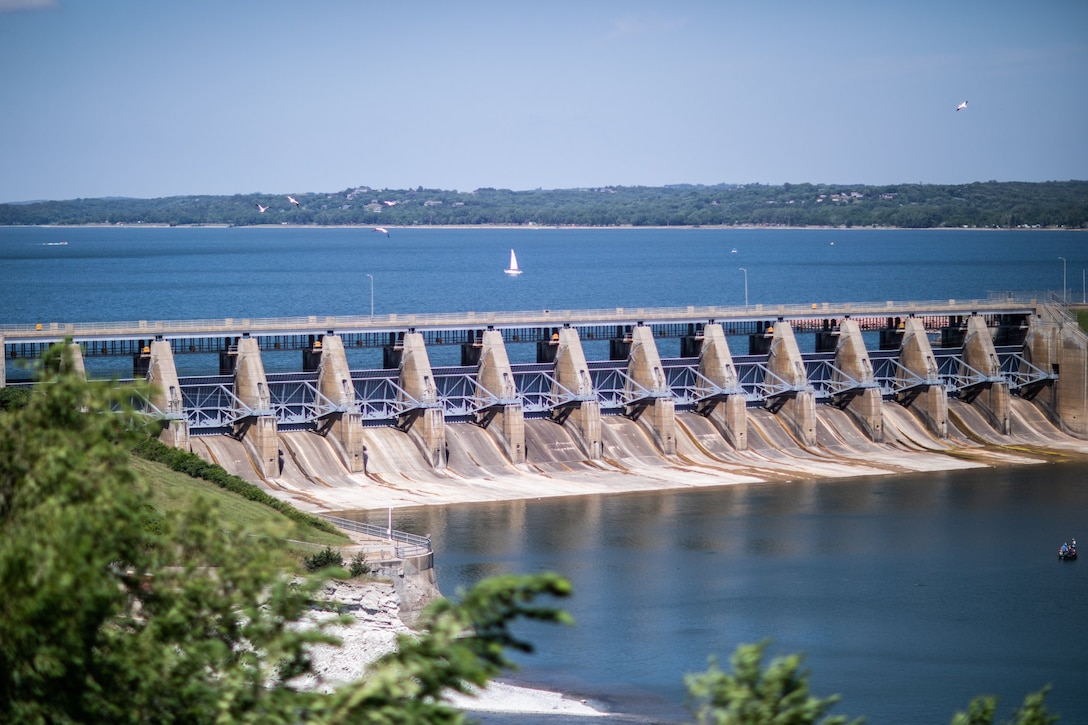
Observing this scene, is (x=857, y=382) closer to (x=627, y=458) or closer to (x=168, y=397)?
(x=627, y=458)

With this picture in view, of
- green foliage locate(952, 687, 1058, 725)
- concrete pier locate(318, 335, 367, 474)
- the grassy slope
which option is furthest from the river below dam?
green foliage locate(952, 687, 1058, 725)

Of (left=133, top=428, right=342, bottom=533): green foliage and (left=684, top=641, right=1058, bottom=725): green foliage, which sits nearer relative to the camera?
(left=684, top=641, right=1058, bottom=725): green foliage

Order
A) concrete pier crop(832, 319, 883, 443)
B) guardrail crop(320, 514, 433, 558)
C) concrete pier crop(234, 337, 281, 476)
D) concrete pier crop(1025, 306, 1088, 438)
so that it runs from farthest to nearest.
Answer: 1. concrete pier crop(1025, 306, 1088, 438)
2. concrete pier crop(832, 319, 883, 443)
3. concrete pier crop(234, 337, 281, 476)
4. guardrail crop(320, 514, 433, 558)

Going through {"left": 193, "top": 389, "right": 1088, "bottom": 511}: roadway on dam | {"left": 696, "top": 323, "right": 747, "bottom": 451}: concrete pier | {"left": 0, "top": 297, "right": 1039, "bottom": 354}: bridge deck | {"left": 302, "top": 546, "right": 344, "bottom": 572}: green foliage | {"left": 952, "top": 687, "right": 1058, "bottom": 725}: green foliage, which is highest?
{"left": 0, "top": 297, "right": 1039, "bottom": 354}: bridge deck

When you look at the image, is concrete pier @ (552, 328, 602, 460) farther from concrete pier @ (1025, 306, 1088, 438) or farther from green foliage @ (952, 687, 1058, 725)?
green foliage @ (952, 687, 1058, 725)

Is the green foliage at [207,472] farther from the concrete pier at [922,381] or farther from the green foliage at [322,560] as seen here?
the concrete pier at [922,381]

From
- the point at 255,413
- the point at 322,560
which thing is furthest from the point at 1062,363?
the point at 322,560

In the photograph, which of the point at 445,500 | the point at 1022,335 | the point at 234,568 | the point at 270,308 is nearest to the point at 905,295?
the point at 270,308

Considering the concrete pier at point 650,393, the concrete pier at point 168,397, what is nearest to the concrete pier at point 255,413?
the concrete pier at point 168,397
